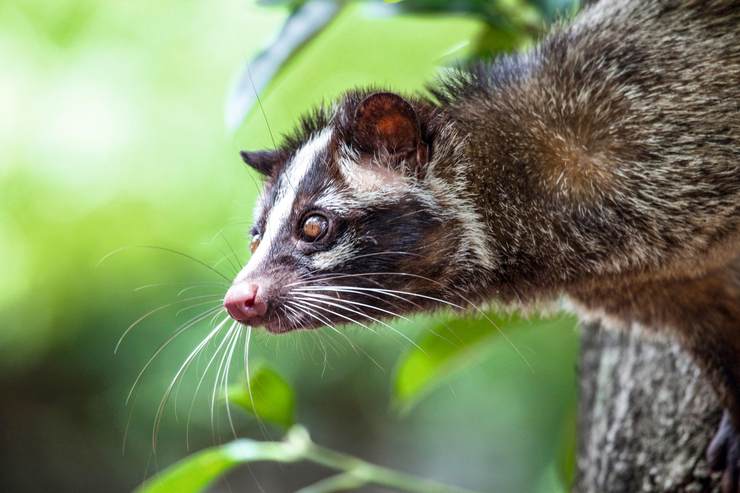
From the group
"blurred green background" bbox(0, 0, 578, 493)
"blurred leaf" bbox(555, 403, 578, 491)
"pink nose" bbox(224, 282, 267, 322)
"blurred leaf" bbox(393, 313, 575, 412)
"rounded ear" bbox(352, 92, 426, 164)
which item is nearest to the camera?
"pink nose" bbox(224, 282, 267, 322)

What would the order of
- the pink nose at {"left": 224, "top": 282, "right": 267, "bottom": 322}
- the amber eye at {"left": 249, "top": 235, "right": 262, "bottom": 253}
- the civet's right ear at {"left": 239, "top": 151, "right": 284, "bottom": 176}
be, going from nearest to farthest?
the pink nose at {"left": 224, "top": 282, "right": 267, "bottom": 322} < the amber eye at {"left": 249, "top": 235, "right": 262, "bottom": 253} < the civet's right ear at {"left": 239, "top": 151, "right": 284, "bottom": 176}

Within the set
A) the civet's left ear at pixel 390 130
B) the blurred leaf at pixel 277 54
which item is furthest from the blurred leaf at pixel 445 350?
the blurred leaf at pixel 277 54

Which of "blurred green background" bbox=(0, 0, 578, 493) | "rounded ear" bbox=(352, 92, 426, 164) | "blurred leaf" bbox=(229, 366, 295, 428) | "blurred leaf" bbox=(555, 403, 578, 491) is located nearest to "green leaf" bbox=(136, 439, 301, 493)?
"blurred leaf" bbox=(229, 366, 295, 428)

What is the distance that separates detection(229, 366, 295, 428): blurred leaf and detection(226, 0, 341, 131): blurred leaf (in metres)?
0.61

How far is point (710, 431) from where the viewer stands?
227 cm

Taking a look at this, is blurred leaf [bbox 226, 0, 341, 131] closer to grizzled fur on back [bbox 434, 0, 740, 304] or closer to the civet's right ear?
the civet's right ear

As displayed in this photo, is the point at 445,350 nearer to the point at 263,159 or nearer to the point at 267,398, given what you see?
the point at 267,398

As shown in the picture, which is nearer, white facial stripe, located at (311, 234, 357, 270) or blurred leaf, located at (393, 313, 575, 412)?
white facial stripe, located at (311, 234, 357, 270)

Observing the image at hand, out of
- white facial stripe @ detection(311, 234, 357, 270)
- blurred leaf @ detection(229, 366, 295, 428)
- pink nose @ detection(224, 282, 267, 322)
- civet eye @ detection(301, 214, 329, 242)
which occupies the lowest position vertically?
blurred leaf @ detection(229, 366, 295, 428)

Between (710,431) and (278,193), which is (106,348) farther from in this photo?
(710,431)

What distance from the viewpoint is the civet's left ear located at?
1911 millimetres

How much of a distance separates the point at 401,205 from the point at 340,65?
89.6 inches

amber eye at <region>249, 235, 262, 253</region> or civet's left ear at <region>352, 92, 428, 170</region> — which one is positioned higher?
civet's left ear at <region>352, 92, 428, 170</region>

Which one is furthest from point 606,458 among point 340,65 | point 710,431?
point 340,65
